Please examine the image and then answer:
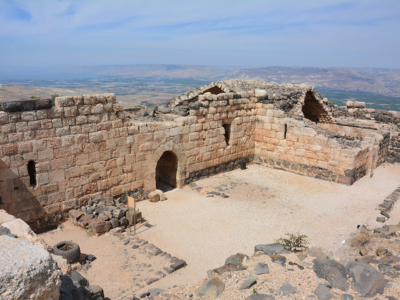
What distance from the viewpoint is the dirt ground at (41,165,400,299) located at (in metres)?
6.86

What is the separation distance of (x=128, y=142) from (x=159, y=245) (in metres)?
3.28

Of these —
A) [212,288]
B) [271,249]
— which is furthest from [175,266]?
[271,249]

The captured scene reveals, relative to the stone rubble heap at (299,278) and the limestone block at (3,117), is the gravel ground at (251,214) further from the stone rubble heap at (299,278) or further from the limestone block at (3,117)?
the limestone block at (3,117)

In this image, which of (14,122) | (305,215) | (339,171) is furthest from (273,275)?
(339,171)

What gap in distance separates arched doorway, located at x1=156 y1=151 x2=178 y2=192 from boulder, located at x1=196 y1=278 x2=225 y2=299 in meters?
6.13

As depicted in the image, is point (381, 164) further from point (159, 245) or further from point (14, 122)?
point (14, 122)

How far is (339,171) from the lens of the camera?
11.8 m

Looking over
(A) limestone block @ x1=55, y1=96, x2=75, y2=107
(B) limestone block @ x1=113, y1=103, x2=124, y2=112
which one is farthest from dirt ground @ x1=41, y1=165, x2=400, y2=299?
(A) limestone block @ x1=55, y1=96, x2=75, y2=107

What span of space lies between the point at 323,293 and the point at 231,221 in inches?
176

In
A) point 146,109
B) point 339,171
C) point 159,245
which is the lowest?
point 159,245

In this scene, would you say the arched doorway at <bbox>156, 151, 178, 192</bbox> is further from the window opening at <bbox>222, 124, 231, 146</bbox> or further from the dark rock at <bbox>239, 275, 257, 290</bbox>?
the dark rock at <bbox>239, 275, 257, 290</bbox>

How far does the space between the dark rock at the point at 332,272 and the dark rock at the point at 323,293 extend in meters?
0.24

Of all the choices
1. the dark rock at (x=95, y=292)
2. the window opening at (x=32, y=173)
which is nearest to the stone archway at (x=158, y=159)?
the window opening at (x=32, y=173)

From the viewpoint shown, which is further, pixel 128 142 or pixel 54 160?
pixel 128 142
